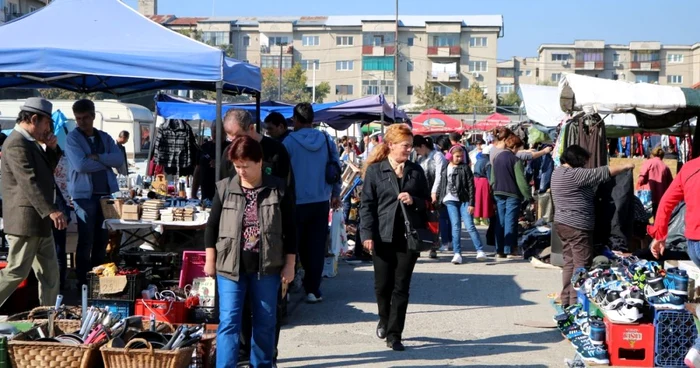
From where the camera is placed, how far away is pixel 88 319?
240 inches

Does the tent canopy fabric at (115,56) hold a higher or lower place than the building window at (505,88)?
lower

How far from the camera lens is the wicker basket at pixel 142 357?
5.46m

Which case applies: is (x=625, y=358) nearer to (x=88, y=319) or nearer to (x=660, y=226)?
(x=660, y=226)

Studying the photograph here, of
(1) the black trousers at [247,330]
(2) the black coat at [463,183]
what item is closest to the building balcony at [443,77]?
(2) the black coat at [463,183]

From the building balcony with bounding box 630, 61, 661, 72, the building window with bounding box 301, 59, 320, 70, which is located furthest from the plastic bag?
the building balcony with bounding box 630, 61, 661, 72

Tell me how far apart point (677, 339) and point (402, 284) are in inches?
89.3

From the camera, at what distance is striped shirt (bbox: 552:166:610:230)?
7.99 m

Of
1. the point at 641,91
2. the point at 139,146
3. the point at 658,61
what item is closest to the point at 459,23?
the point at 658,61

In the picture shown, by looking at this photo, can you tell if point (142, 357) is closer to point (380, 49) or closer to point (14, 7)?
point (14, 7)

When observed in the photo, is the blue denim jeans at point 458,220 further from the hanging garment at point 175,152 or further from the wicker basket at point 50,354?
the wicker basket at point 50,354

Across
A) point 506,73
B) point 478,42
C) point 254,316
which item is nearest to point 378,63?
point 478,42

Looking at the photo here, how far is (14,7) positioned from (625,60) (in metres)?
79.2

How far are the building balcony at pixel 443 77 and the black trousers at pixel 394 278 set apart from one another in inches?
3382

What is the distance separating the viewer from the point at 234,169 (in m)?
6.54
